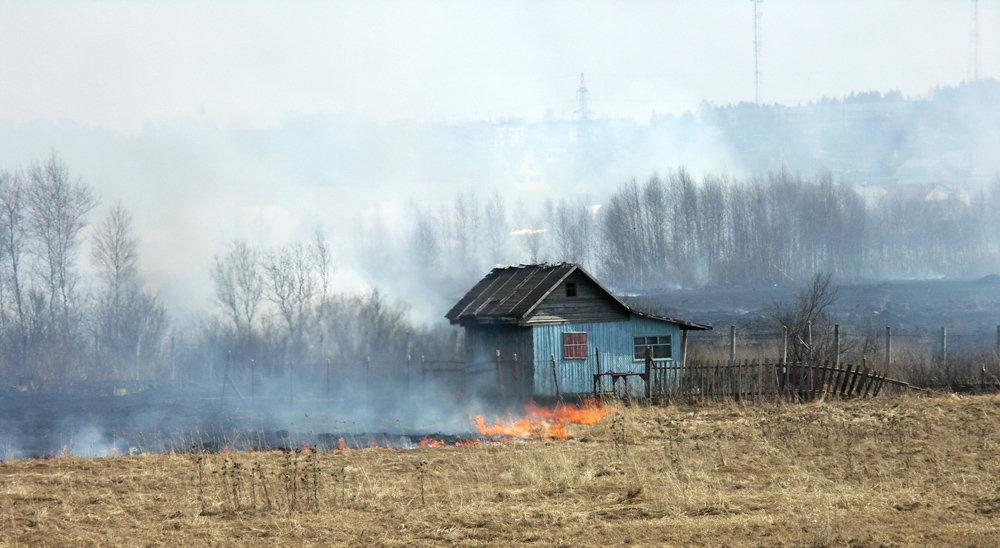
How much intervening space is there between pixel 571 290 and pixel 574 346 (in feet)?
7.83

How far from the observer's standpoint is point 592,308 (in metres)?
37.8

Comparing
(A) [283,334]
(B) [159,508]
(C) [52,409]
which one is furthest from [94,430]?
(A) [283,334]

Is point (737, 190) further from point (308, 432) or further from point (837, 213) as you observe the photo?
point (308, 432)

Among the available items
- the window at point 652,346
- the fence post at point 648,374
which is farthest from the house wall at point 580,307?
the fence post at point 648,374

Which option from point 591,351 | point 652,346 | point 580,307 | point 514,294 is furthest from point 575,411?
point 514,294

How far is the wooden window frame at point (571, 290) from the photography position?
37.4 metres

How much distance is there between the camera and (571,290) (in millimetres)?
37531

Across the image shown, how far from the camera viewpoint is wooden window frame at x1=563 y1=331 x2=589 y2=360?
37031mm

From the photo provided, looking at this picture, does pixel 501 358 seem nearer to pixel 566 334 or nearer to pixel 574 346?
pixel 566 334

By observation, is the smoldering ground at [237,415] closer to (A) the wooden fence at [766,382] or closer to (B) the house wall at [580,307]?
(B) the house wall at [580,307]

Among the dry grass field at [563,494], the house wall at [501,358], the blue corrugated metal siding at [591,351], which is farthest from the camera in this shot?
the house wall at [501,358]

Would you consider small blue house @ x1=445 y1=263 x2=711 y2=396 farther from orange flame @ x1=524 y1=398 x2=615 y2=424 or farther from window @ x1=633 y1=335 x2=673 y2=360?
orange flame @ x1=524 y1=398 x2=615 y2=424

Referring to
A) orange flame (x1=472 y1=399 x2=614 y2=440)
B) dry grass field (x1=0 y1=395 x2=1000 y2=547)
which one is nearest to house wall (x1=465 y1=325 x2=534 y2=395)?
orange flame (x1=472 y1=399 x2=614 y2=440)

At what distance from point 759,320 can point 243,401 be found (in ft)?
122
